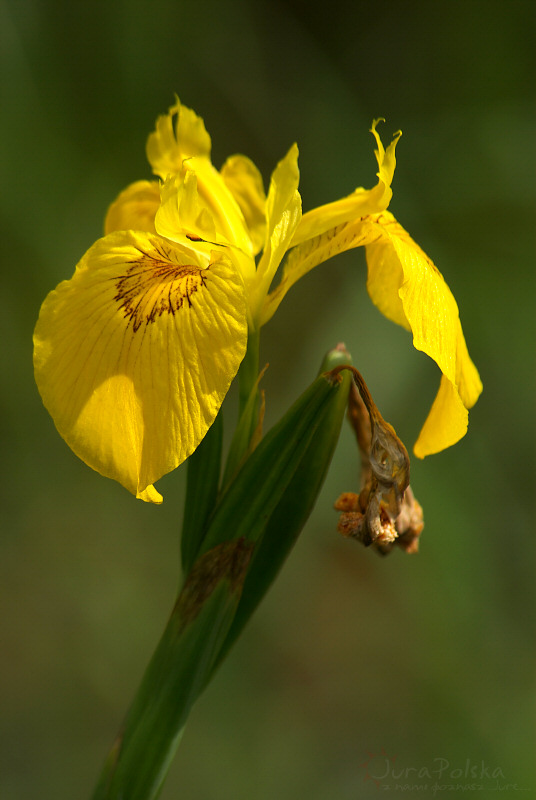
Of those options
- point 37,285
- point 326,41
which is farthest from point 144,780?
point 326,41

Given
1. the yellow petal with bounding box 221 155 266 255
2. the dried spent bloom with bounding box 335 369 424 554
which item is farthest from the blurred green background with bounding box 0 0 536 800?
the dried spent bloom with bounding box 335 369 424 554

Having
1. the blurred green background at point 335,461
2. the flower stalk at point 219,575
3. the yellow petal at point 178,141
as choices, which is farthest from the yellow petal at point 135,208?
the blurred green background at point 335,461

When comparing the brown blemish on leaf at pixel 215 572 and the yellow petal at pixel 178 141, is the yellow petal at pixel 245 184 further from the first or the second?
the brown blemish on leaf at pixel 215 572

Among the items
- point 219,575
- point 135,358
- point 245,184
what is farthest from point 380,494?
point 245,184

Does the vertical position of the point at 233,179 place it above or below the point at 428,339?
above

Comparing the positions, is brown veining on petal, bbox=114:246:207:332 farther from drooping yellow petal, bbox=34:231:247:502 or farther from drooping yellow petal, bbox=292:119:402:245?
drooping yellow petal, bbox=292:119:402:245

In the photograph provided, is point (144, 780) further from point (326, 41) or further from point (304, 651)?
point (326, 41)
